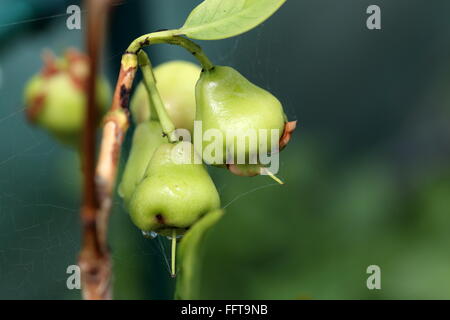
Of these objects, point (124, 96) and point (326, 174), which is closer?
point (124, 96)

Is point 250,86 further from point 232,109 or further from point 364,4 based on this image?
point 364,4

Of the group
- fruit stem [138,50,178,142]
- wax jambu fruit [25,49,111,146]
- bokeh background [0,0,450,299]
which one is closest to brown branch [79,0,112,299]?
wax jambu fruit [25,49,111,146]

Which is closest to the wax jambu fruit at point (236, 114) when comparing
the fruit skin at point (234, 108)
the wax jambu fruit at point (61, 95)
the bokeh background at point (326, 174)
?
the fruit skin at point (234, 108)

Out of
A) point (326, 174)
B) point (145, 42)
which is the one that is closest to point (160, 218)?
point (145, 42)

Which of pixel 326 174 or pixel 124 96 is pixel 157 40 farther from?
pixel 326 174

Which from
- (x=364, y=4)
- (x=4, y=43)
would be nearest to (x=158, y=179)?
(x=4, y=43)

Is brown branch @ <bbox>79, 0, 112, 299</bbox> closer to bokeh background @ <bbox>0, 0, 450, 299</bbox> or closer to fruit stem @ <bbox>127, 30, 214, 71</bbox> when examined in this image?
fruit stem @ <bbox>127, 30, 214, 71</bbox>

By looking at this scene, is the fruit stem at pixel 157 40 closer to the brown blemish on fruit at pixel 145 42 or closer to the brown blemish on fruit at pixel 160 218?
the brown blemish on fruit at pixel 145 42
